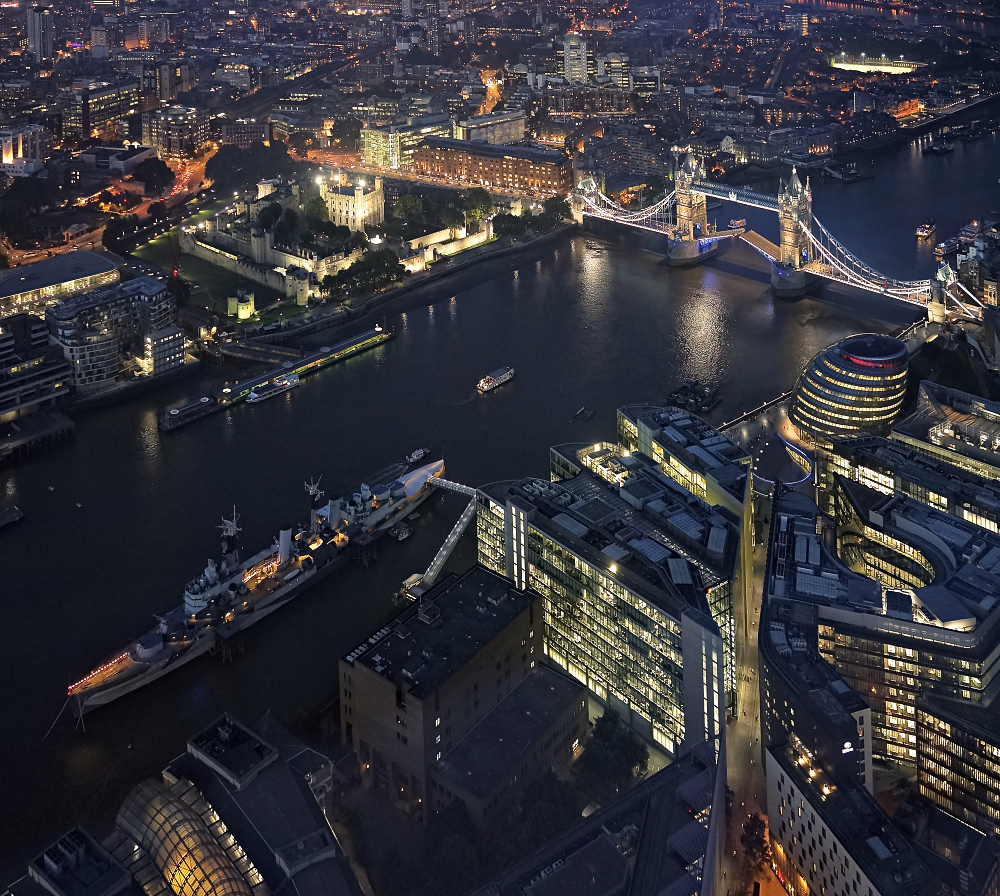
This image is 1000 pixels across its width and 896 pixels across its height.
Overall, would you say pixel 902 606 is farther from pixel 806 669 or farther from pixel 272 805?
pixel 272 805

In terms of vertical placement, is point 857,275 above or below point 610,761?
above

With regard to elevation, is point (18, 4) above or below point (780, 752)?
above

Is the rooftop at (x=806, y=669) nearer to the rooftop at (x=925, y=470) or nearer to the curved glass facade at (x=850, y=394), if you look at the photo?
the rooftop at (x=925, y=470)

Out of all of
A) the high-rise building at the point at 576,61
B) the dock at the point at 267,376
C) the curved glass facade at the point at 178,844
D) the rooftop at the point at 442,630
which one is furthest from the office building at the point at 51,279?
the high-rise building at the point at 576,61

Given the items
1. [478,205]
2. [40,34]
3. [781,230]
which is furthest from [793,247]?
[40,34]

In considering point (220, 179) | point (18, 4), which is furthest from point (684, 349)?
point (18, 4)

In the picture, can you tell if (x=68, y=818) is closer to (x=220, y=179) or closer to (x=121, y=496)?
(x=121, y=496)
